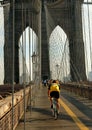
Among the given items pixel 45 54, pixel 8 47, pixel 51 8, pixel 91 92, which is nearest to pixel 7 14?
pixel 8 47

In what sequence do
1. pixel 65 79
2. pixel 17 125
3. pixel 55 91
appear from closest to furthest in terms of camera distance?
1. pixel 17 125
2. pixel 55 91
3. pixel 65 79

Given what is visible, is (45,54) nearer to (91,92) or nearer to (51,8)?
(51,8)

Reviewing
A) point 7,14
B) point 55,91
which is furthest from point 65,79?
point 55,91

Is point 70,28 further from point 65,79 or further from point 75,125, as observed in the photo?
point 75,125

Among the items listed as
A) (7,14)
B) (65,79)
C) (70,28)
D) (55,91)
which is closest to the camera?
(55,91)

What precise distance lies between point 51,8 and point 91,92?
45.1 m

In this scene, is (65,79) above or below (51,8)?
below

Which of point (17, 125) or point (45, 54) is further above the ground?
point (45, 54)

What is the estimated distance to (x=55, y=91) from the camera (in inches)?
549

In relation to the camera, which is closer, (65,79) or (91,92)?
(91,92)

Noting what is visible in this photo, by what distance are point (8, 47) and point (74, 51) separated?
444 inches

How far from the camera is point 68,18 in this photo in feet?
246

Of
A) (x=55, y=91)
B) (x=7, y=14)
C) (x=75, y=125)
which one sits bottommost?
(x=75, y=125)

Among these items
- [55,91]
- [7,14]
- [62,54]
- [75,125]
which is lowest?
[75,125]
